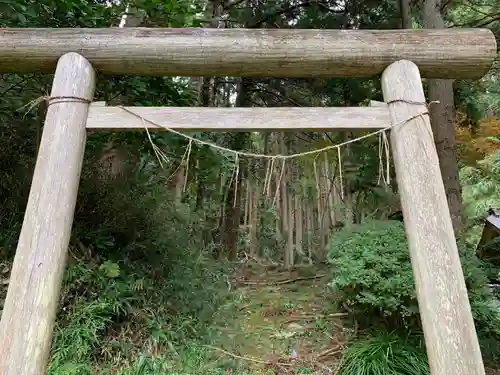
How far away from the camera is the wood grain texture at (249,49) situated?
Result: 222 cm

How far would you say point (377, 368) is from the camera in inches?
104

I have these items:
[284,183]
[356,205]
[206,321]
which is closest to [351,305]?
[206,321]

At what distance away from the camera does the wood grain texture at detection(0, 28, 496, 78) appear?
2.22 metres

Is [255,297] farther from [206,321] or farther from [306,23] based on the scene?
[306,23]

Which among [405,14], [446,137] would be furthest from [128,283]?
[405,14]

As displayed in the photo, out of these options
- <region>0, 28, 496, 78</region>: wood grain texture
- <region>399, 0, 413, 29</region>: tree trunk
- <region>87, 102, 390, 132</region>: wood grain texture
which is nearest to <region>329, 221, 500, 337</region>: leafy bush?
<region>87, 102, 390, 132</region>: wood grain texture

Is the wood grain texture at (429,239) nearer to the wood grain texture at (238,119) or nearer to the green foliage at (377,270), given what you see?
the wood grain texture at (238,119)

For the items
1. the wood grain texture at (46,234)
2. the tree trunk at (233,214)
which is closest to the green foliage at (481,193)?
the tree trunk at (233,214)

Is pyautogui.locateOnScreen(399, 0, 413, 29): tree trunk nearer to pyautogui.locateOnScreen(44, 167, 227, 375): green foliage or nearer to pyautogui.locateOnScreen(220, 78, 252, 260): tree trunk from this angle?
pyautogui.locateOnScreen(220, 78, 252, 260): tree trunk

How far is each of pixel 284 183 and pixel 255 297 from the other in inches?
130

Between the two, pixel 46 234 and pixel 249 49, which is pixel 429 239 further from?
pixel 46 234

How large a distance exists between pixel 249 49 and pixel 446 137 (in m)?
2.78

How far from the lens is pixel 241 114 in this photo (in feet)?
7.13

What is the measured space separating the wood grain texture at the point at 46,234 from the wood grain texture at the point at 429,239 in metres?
1.77
